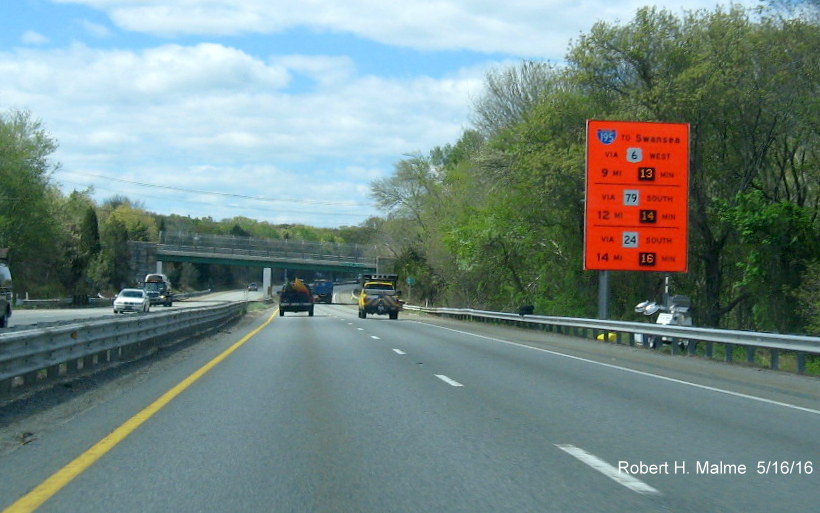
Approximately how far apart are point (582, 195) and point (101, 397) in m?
30.5

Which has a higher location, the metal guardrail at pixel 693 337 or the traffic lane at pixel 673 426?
the metal guardrail at pixel 693 337

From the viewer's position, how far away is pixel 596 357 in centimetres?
2228

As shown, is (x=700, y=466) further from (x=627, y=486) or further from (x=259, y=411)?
(x=259, y=411)

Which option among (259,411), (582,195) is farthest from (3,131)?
(259,411)

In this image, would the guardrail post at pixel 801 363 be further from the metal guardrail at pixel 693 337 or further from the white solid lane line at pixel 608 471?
the white solid lane line at pixel 608 471

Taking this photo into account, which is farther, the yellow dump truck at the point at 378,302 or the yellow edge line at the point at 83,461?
the yellow dump truck at the point at 378,302

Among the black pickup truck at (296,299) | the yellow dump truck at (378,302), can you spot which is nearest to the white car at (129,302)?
the black pickup truck at (296,299)

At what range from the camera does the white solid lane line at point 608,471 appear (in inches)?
293

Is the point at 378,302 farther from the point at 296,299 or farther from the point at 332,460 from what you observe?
the point at 332,460

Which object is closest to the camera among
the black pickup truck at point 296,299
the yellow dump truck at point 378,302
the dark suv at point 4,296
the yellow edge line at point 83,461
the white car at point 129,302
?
the yellow edge line at point 83,461

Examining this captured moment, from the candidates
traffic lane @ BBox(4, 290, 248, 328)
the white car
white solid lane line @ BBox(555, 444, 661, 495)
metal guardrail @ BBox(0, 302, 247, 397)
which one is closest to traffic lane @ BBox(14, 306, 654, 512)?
white solid lane line @ BBox(555, 444, 661, 495)

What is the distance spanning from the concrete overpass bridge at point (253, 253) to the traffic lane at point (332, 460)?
83.2 m

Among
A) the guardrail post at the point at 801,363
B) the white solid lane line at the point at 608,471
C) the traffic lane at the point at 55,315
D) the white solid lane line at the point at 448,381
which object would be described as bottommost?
the traffic lane at the point at 55,315

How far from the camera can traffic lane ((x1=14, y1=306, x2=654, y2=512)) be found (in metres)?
6.97
